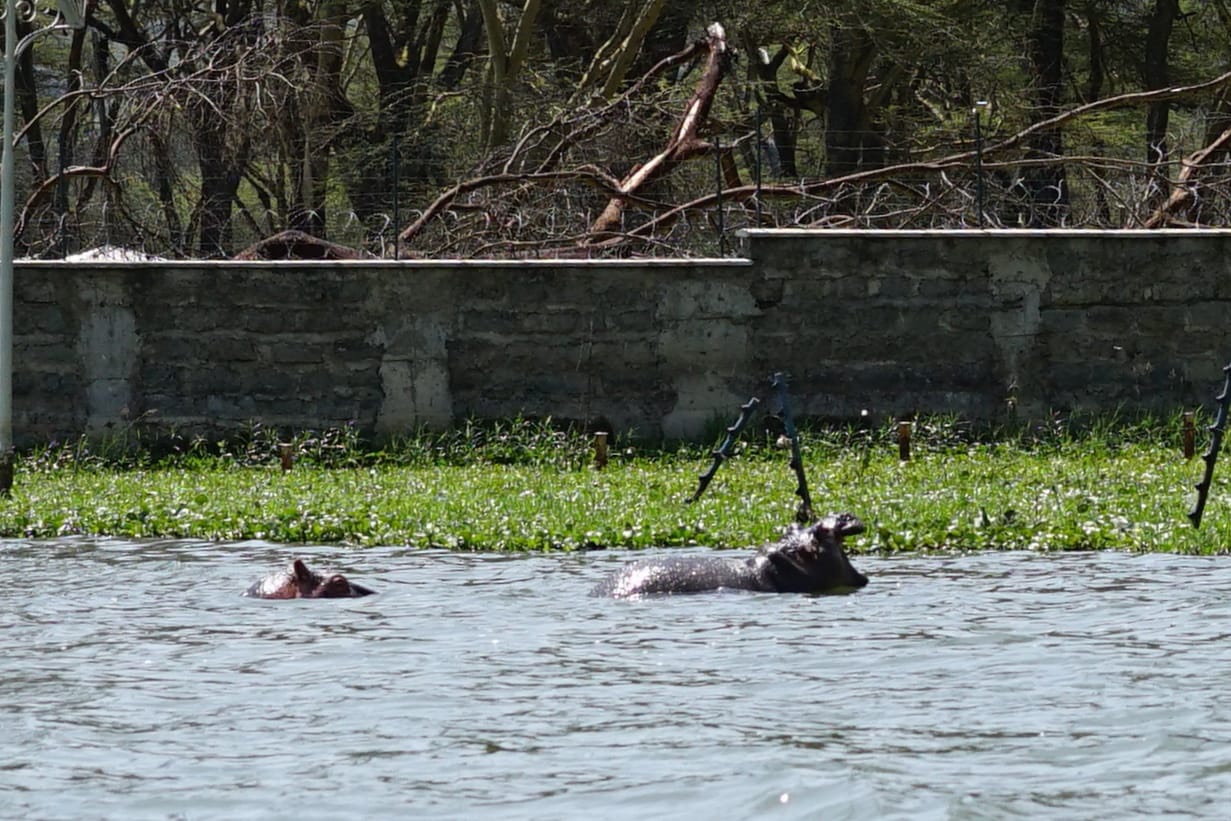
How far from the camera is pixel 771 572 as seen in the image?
36.1 ft

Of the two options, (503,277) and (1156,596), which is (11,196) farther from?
(1156,596)

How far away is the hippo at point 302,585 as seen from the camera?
1091 centimetres

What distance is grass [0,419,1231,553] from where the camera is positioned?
12922 mm

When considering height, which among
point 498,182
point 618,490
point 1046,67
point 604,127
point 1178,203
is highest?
point 1046,67

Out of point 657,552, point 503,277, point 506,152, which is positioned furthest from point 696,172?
point 657,552

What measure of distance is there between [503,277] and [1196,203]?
689 centimetres

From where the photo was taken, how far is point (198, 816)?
650cm

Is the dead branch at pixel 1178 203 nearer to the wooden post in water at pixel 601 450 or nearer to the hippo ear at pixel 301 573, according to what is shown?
the wooden post in water at pixel 601 450

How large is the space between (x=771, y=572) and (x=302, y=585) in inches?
102

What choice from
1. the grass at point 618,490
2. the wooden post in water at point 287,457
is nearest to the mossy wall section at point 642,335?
the grass at point 618,490

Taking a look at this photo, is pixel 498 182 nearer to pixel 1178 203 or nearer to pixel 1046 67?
pixel 1178 203

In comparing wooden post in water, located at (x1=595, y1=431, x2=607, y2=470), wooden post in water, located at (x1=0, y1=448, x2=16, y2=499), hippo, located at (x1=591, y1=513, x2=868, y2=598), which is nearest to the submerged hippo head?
hippo, located at (x1=591, y1=513, x2=868, y2=598)

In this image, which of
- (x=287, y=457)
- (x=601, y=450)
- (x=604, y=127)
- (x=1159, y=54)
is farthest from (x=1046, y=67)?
(x=287, y=457)

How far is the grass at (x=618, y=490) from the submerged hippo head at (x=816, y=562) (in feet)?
4.70
